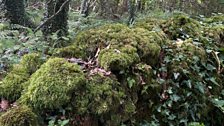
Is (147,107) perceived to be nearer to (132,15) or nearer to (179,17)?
(179,17)

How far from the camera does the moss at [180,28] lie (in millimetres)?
4887

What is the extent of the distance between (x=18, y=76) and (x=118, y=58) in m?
1.14

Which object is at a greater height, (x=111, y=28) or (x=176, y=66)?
(x=111, y=28)

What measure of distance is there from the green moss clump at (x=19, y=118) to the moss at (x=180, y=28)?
8.83ft

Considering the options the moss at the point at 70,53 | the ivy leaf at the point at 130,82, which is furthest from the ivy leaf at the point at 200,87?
the moss at the point at 70,53

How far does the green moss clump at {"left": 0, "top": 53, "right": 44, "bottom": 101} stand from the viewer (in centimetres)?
332

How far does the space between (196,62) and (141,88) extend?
1097 mm

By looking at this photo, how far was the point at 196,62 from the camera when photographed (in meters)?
4.41

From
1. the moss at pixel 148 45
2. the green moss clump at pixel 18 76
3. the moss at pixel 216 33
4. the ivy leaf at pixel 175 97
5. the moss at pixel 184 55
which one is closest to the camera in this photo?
the green moss clump at pixel 18 76

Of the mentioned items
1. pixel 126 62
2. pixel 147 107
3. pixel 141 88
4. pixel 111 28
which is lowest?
pixel 147 107

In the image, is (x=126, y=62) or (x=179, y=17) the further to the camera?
(x=179, y=17)

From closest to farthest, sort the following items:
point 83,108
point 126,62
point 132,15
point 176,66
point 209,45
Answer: point 83,108, point 126,62, point 176,66, point 209,45, point 132,15

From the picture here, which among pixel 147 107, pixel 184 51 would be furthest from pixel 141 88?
pixel 184 51

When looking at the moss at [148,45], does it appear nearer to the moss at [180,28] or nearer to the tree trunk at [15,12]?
the moss at [180,28]
